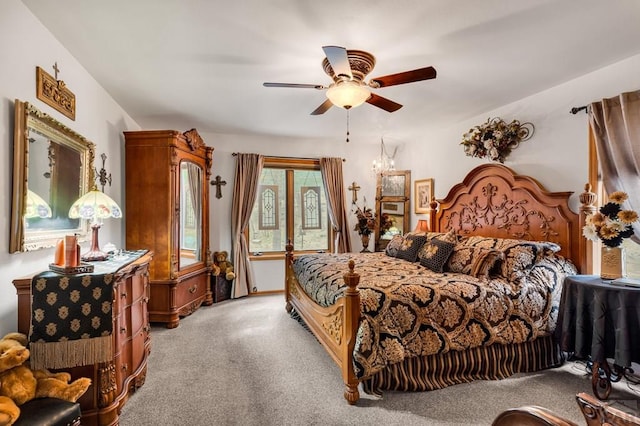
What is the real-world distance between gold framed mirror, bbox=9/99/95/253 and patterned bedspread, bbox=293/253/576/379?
2.07 m

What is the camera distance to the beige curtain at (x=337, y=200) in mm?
5293

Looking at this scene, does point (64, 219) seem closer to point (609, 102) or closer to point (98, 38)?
point (98, 38)

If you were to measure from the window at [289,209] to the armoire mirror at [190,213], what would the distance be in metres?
0.98

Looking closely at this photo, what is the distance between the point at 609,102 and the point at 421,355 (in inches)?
101

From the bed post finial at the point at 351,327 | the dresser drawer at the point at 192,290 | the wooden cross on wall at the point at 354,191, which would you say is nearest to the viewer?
the bed post finial at the point at 351,327

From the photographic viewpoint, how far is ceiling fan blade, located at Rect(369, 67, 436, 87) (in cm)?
208

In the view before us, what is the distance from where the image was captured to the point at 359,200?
18.2 feet

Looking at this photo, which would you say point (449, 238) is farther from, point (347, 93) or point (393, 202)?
point (393, 202)

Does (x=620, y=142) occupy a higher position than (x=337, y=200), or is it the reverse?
(x=620, y=142)

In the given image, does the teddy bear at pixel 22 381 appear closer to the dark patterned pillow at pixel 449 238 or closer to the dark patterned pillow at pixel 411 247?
the dark patterned pillow at pixel 411 247

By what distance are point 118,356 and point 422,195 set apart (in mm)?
4354

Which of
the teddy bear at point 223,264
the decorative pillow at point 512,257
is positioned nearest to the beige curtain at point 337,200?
the teddy bear at point 223,264

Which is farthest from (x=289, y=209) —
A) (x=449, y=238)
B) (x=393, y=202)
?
(x=449, y=238)

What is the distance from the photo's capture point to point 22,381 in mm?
1545
